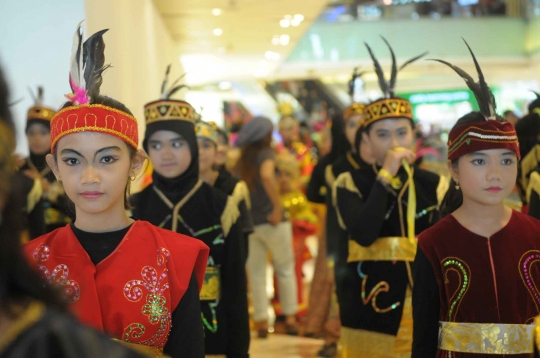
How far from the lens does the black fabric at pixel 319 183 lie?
620 cm

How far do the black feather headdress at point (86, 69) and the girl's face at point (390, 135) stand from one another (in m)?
1.79

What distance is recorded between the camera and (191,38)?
10391 mm

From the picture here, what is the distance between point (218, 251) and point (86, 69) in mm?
1278

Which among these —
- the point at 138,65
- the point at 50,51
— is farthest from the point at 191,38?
the point at 50,51

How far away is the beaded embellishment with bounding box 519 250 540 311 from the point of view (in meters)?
2.61

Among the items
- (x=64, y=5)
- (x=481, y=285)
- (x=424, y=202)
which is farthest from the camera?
(x=424, y=202)

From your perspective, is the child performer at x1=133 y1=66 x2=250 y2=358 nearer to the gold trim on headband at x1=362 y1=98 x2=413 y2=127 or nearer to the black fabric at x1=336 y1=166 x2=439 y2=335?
the black fabric at x1=336 y1=166 x2=439 y2=335

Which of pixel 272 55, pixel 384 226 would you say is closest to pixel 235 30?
pixel 272 55

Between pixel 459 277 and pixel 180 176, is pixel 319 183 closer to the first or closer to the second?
pixel 180 176

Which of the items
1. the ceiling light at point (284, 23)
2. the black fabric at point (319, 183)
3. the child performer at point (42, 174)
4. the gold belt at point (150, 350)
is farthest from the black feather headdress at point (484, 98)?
the ceiling light at point (284, 23)

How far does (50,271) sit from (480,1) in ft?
56.5

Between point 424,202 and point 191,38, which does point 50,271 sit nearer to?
point 424,202

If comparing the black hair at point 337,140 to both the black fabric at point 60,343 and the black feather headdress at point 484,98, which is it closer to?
the black feather headdress at point 484,98

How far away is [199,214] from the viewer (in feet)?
11.6
